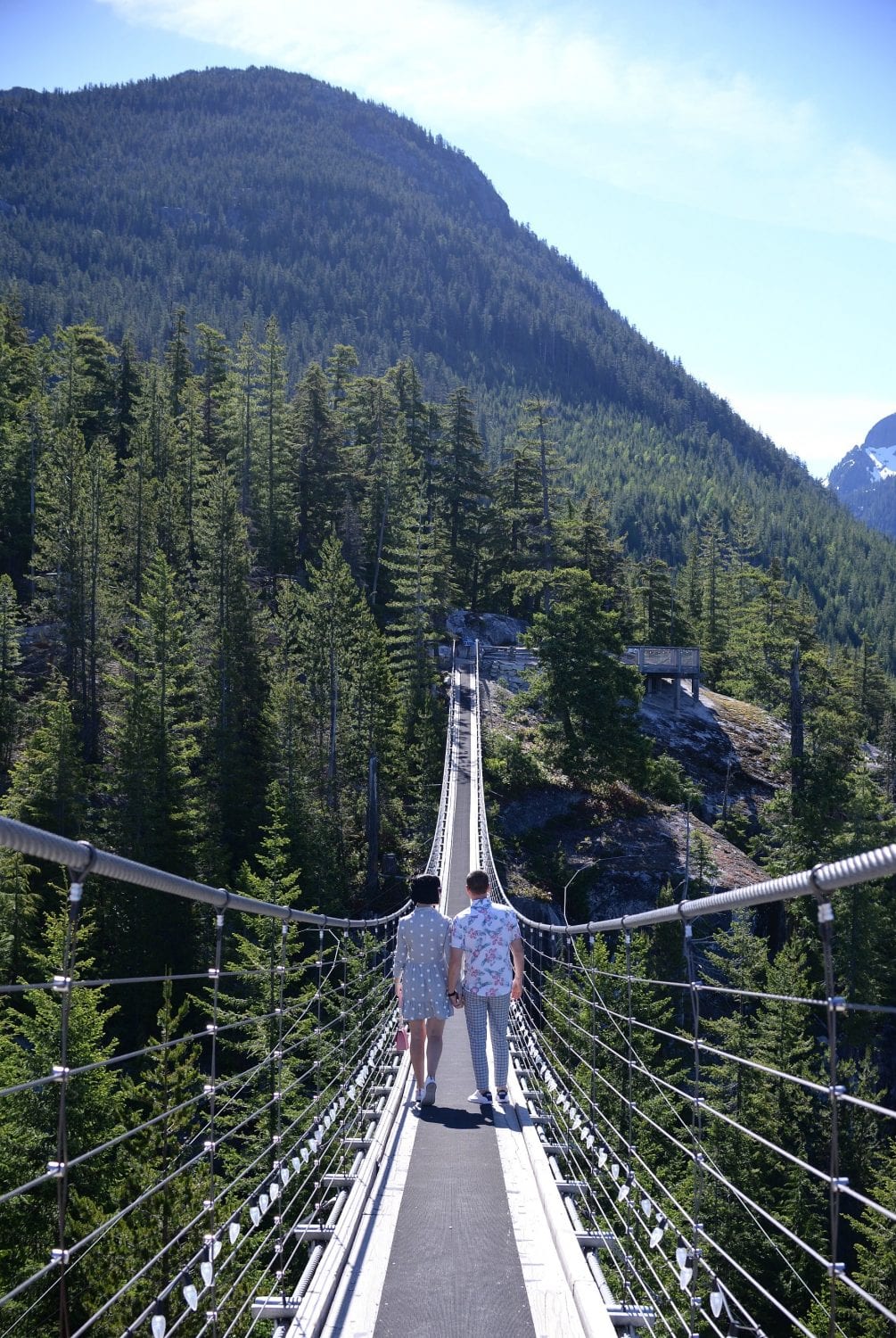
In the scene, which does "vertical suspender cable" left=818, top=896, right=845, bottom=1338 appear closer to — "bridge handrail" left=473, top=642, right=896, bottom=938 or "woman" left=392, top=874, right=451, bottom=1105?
"bridge handrail" left=473, top=642, right=896, bottom=938

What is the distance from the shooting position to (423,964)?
598cm

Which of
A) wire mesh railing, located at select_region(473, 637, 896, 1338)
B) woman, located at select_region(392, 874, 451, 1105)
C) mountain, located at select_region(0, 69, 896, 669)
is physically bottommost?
wire mesh railing, located at select_region(473, 637, 896, 1338)

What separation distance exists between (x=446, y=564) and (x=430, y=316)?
13851cm

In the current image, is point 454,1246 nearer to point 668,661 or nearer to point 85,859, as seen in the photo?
point 85,859

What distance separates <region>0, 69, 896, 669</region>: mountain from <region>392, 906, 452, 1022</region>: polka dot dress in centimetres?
10656

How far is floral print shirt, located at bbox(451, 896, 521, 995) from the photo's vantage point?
234 inches

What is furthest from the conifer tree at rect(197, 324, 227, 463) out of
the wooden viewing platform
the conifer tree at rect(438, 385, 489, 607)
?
the wooden viewing platform

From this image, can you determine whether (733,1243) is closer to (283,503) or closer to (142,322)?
(283,503)

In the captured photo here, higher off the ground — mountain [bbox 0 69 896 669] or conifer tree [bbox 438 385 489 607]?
mountain [bbox 0 69 896 669]

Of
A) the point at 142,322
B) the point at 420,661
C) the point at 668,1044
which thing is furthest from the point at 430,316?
the point at 668,1044

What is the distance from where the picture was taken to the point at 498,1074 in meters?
6.31

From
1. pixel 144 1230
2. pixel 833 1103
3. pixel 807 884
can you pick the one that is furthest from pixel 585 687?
pixel 833 1103

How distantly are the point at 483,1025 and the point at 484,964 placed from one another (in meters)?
0.37

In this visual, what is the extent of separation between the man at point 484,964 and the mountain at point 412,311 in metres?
106
